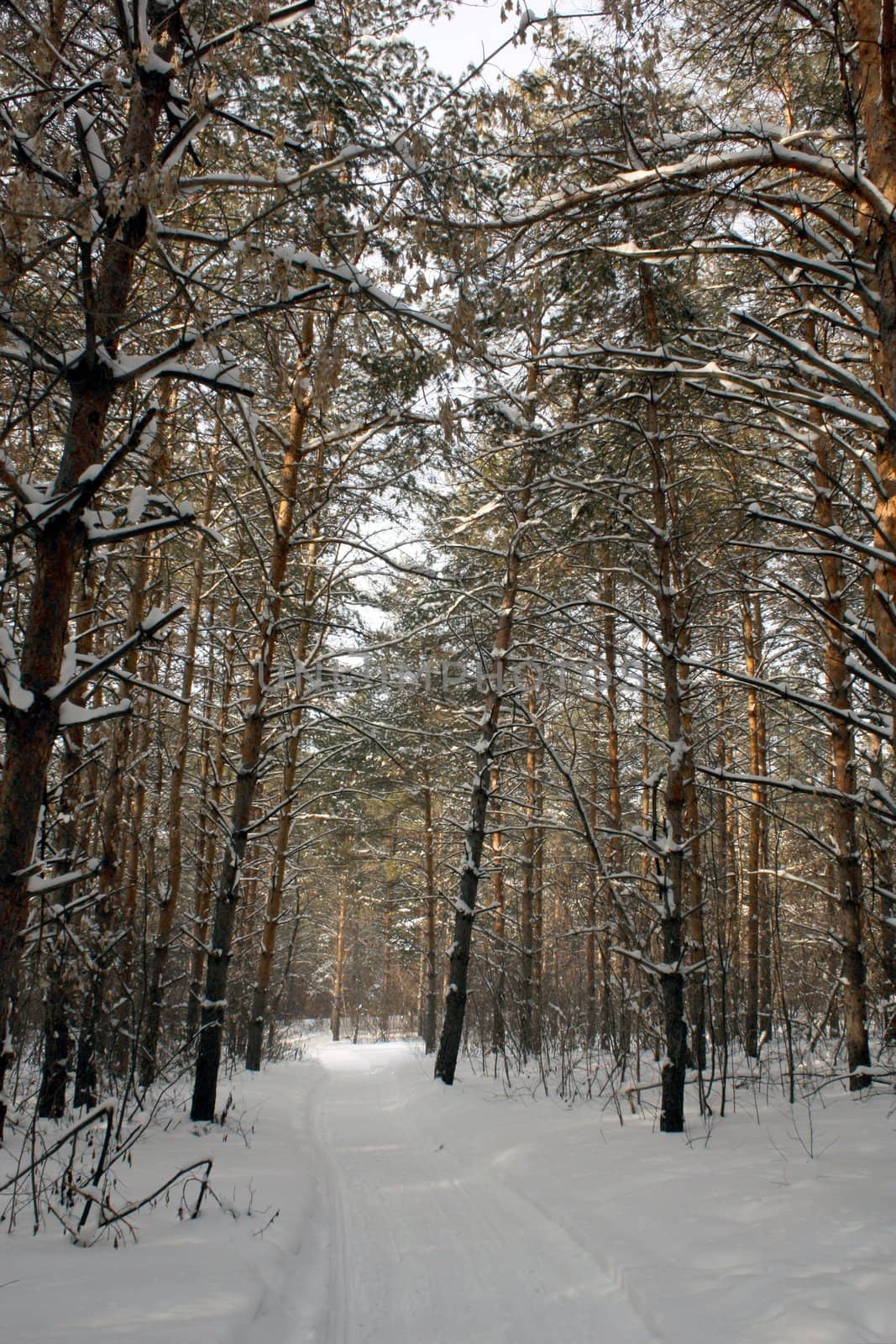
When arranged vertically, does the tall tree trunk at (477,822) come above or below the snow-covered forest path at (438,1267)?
above

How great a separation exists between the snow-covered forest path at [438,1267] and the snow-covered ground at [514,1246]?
0.02m

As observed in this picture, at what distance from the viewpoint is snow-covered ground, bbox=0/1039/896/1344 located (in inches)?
119

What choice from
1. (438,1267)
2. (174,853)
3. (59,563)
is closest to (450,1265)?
(438,1267)

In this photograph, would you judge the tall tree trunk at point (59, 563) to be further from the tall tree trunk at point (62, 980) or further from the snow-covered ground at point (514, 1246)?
the tall tree trunk at point (62, 980)

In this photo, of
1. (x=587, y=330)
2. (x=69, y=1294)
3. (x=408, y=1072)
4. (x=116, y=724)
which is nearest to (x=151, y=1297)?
(x=69, y=1294)

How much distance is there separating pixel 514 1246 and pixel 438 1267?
0.54m

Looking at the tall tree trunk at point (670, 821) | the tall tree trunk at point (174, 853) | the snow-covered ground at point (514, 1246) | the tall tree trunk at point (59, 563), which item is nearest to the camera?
the tall tree trunk at point (59, 563)

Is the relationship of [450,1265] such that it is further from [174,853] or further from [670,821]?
[174,853]

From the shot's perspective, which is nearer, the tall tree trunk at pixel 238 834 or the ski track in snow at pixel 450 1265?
the ski track in snow at pixel 450 1265

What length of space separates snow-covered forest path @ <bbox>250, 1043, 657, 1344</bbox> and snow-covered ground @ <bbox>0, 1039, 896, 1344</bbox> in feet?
0.05

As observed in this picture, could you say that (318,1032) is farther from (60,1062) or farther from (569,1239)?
(569,1239)

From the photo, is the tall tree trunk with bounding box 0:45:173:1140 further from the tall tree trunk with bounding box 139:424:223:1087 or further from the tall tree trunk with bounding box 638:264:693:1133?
the tall tree trunk with bounding box 139:424:223:1087

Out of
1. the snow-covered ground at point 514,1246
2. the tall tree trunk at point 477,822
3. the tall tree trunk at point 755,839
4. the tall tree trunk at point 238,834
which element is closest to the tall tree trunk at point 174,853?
the tall tree trunk at point 238,834

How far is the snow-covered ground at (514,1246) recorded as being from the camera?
3025 millimetres
